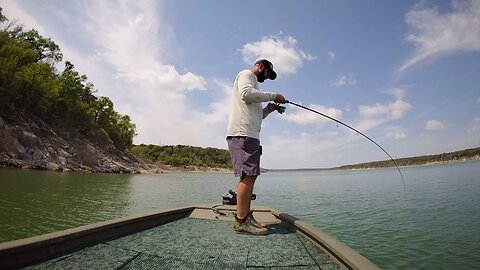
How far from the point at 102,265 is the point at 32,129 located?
48865 mm

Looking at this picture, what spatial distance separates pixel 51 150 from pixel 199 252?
47.5 metres

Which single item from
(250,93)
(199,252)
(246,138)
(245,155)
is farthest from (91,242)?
(250,93)

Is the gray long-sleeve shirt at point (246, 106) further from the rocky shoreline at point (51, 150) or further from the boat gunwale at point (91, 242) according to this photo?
the rocky shoreline at point (51, 150)

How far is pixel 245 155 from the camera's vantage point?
3.56m

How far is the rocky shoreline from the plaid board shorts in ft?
133

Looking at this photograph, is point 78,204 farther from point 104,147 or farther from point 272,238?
point 104,147

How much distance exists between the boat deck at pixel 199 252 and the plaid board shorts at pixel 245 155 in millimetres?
794

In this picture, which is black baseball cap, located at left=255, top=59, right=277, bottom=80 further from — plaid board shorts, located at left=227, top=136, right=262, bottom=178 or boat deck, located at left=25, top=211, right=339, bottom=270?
boat deck, located at left=25, top=211, right=339, bottom=270

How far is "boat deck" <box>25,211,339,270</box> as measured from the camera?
247cm

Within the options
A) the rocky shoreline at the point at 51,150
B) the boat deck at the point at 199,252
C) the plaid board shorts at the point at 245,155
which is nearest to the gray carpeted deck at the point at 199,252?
the boat deck at the point at 199,252

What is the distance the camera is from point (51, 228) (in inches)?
329

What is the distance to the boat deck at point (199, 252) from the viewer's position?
247cm

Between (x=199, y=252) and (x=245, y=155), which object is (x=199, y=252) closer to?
(x=199, y=252)

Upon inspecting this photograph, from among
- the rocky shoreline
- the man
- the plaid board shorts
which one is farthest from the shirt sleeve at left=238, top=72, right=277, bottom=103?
the rocky shoreline
